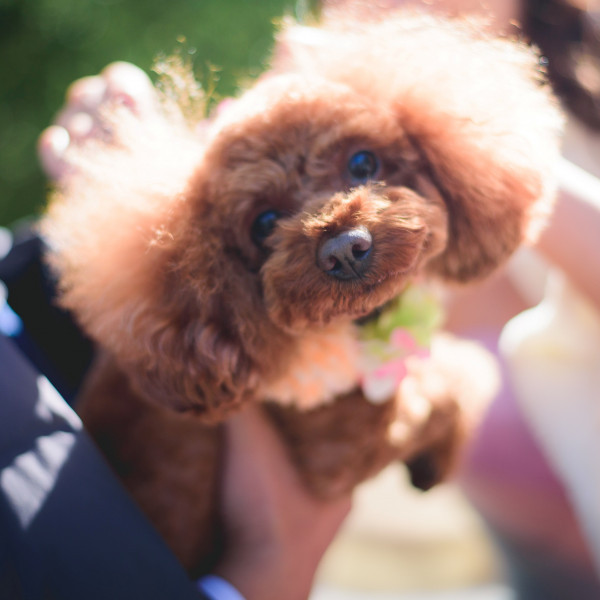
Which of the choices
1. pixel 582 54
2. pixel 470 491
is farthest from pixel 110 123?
pixel 470 491

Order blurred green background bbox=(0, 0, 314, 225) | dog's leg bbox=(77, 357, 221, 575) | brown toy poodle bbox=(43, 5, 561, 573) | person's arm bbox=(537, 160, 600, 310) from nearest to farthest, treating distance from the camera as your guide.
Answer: brown toy poodle bbox=(43, 5, 561, 573)
dog's leg bbox=(77, 357, 221, 575)
person's arm bbox=(537, 160, 600, 310)
blurred green background bbox=(0, 0, 314, 225)

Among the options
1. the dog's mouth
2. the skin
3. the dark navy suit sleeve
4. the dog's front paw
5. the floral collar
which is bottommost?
the dog's front paw

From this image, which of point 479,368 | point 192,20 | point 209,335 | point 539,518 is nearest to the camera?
point 209,335

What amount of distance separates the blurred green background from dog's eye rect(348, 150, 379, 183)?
2036 millimetres

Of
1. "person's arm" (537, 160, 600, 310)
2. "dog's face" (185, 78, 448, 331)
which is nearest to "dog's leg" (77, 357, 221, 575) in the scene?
"dog's face" (185, 78, 448, 331)

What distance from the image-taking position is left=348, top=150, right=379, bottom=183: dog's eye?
72 centimetres

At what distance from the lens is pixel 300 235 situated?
646 millimetres

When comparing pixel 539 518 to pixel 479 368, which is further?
pixel 539 518

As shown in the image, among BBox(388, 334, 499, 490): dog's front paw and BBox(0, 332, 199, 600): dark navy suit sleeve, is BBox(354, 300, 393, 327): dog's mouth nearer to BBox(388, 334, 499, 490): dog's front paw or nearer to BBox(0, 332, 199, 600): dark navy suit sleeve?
BBox(388, 334, 499, 490): dog's front paw

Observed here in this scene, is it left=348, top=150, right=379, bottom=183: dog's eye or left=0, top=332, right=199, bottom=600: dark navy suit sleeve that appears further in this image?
left=348, top=150, right=379, bottom=183: dog's eye

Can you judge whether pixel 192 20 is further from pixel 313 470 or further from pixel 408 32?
pixel 313 470

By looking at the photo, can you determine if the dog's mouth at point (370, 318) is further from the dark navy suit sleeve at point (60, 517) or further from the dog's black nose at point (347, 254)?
the dark navy suit sleeve at point (60, 517)

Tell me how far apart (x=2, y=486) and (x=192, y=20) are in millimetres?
2689

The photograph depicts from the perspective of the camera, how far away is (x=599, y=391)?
97 centimetres
